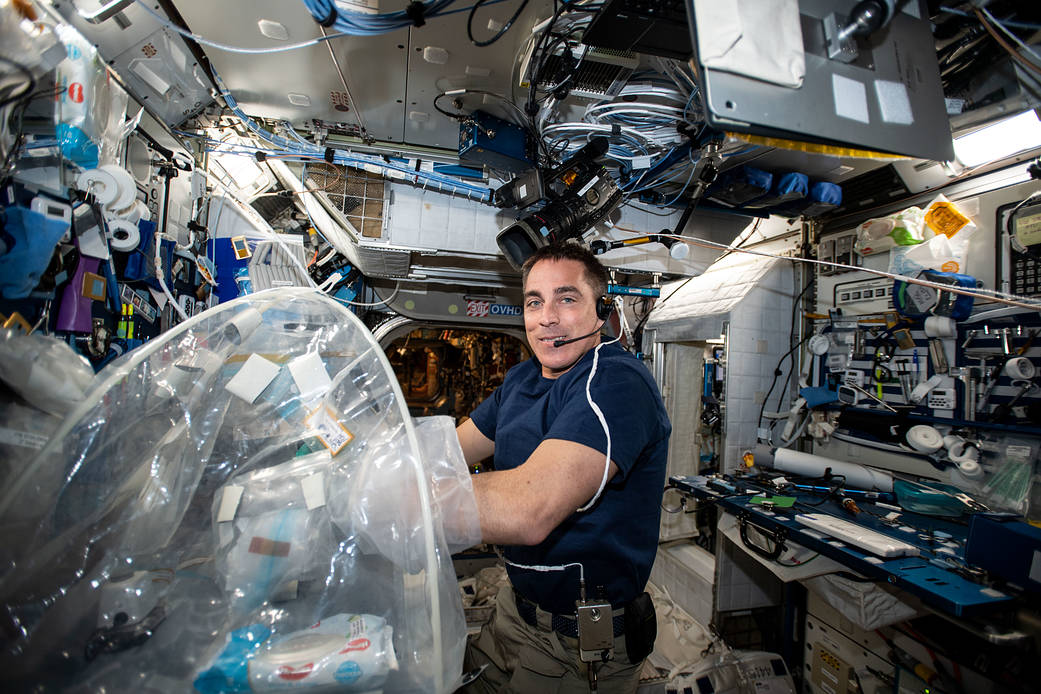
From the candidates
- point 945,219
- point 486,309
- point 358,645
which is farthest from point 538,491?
point 945,219

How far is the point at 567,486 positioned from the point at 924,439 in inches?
117

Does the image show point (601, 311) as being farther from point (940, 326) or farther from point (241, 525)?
point (940, 326)

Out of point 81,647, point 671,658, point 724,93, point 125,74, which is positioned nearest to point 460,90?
point 125,74

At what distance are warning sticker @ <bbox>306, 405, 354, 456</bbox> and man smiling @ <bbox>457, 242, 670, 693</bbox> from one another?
0.30m

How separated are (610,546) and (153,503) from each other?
3.93 feet

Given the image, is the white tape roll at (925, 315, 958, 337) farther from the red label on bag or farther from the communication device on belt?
the red label on bag

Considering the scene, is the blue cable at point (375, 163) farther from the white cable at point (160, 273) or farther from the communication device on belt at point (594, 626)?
the communication device on belt at point (594, 626)

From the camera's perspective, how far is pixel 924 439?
2.56 m

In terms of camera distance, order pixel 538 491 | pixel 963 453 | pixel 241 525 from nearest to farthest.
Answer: pixel 241 525 → pixel 538 491 → pixel 963 453

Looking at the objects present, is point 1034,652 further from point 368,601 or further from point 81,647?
point 81,647

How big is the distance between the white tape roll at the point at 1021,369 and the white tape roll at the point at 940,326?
32 centimetres

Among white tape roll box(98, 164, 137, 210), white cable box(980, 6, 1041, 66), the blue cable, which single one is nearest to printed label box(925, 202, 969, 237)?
white cable box(980, 6, 1041, 66)

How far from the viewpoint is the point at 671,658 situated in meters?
3.04

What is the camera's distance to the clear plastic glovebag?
66cm
